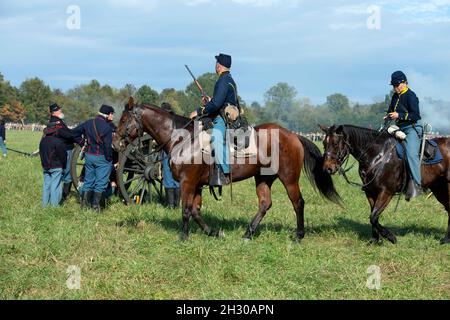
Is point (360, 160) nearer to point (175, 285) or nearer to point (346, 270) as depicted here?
point (346, 270)

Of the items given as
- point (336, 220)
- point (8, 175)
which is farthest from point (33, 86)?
point (336, 220)

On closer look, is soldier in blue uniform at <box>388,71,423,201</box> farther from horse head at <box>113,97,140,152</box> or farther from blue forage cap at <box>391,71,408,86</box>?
horse head at <box>113,97,140,152</box>

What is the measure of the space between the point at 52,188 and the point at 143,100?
6258 cm

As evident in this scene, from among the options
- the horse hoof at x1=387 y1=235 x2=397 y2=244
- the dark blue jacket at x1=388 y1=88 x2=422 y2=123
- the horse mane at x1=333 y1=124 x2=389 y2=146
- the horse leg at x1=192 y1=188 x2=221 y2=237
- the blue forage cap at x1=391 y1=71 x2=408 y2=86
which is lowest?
the horse hoof at x1=387 y1=235 x2=397 y2=244

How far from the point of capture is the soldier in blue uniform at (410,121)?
8.41 m

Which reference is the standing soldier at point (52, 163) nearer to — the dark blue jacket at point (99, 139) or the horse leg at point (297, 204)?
the dark blue jacket at point (99, 139)

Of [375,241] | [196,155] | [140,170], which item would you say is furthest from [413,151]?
[140,170]

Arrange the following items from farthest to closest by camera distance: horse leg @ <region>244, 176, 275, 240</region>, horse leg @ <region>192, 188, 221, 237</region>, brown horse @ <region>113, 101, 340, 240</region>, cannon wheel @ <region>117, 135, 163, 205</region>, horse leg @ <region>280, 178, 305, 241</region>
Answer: cannon wheel @ <region>117, 135, 163, 205</region>
horse leg @ <region>244, 176, 275, 240</region>
horse leg @ <region>280, 178, 305, 241</region>
horse leg @ <region>192, 188, 221, 237</region>
brown horse @ <region>113, 101, 340, 240</region>

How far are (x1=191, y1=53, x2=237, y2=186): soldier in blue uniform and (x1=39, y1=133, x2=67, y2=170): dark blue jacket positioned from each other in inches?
145

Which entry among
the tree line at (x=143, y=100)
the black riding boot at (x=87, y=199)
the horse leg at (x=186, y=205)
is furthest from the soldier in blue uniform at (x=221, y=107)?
the tree line at (x=143, y=100)

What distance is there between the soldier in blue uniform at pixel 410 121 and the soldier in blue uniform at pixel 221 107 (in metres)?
2.54

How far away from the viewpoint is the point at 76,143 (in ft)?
36.8

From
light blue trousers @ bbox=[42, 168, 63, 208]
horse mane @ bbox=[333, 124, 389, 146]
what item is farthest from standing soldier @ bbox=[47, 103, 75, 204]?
horse mane @ bbox=[333, 124, 389, 146]

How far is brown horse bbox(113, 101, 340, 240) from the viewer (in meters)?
8.36
